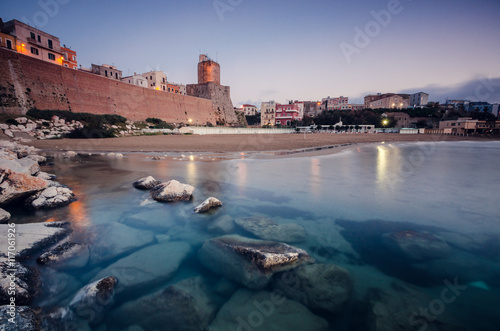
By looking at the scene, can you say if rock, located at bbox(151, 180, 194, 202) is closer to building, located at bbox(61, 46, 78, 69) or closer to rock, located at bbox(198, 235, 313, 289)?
rock, located at bbox(198, 235, 313, 289)

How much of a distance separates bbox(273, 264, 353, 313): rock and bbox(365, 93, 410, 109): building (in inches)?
4096

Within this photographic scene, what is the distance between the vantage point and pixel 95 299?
235 cm

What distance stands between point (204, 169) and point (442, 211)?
8013 mm

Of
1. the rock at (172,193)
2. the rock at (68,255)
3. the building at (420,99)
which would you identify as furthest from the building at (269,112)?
the building at (420,99)

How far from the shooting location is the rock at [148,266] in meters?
2.71

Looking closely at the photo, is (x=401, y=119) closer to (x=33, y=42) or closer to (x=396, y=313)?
(x=396, y=313)

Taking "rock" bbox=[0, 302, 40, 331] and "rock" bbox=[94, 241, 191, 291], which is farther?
"rock" bbox=[94, 241, 191, 291]

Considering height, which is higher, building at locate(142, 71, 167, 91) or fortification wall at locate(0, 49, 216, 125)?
building at locate(142, 71, 167, 91)

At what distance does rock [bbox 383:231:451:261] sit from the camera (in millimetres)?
3218

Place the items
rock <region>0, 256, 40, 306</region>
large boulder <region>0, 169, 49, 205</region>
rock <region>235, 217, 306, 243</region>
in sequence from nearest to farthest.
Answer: rock <region>0, 256, 40, 306</region>, rock <region>235, 217, 306, 243</region>, large boulder <region>0, 169, 49, 205</region>

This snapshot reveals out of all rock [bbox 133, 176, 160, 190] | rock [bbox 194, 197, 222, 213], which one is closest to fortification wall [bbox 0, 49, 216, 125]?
rock [bbox 133, 176, 160, 190]

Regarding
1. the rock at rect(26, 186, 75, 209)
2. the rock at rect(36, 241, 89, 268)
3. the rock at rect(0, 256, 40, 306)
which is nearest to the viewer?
the rock at rect(0, 256, 40, 306)

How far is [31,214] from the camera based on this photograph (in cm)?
451

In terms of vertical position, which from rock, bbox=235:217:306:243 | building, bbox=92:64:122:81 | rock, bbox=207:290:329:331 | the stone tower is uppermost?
the stone tower
